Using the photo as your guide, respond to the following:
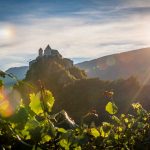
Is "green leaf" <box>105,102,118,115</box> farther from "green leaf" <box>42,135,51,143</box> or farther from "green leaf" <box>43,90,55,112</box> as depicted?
"green leaf" <box>42,135,51,143</box>

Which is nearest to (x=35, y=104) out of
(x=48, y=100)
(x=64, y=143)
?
(x=48, y=100)

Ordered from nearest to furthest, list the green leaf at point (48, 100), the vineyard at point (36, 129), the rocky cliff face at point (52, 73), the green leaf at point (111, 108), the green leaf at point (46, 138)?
the vineyard at point (36, 129) → the green leaf at point (46, 138) → the green leaf at point (48, 100) → the green leaf at point (111, 108) → the rocky cliff face at point (52, 73)

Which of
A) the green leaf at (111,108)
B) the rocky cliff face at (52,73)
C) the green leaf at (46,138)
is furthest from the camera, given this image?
the rocky cliff face at (52,73)

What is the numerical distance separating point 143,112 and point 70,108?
37149 mm

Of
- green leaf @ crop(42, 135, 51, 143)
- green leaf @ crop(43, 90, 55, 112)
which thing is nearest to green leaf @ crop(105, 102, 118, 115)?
green leaf @ crop(43, 90, 55, 112)


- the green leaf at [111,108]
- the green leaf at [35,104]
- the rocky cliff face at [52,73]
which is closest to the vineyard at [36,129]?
the green leaf at [35,104]

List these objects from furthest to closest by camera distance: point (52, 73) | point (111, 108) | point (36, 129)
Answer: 1. point (52, 73)
2. point (111, 108)
3. point (36, 129)

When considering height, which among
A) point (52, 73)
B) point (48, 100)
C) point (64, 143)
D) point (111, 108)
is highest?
point (48, 100)

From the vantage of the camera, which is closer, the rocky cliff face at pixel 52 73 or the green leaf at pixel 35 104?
the green leaf at pixel 35 104

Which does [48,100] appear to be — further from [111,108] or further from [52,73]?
[52,73]

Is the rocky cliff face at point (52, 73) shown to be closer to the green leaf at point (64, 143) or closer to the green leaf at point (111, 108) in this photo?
the green leaf at point (111, 108)

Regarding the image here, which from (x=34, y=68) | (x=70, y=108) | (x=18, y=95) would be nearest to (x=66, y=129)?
(x=18, y=95)

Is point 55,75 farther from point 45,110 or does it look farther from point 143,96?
point 45,110

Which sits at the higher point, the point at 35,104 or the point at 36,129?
the point at 35,104
